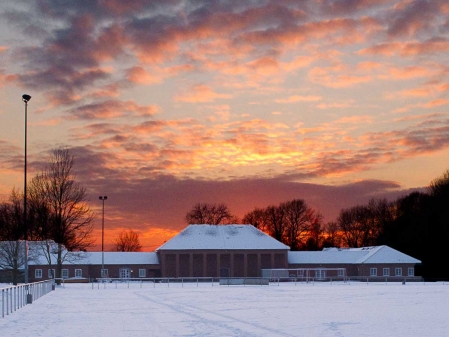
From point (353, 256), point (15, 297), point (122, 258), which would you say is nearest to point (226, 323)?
point (15, 297)

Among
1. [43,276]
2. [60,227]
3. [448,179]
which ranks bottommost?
[43,276]

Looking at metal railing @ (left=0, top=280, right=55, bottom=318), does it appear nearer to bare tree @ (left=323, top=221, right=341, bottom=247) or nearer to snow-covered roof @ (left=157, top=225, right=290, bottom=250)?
snow-covered roof @ (left=157, top=225, right=290, bottom=250)

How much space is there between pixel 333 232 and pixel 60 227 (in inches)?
3297

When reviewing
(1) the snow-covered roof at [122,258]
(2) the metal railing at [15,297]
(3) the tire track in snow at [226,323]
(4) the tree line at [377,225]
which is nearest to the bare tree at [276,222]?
(4) the tree line at [377,225]

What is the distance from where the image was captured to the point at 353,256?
11062 centimetres

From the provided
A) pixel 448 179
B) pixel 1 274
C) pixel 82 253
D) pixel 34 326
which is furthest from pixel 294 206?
pixel 34 326

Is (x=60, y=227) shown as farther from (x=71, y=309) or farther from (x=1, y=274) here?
(x=71, y=309)

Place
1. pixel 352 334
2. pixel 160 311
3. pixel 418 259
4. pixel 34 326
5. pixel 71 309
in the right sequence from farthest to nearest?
pixel 418 259
pixel 71 309
pixel 160 311
pixel 34 326
pixel 352 334

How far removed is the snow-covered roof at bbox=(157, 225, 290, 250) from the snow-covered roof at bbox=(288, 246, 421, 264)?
5.08 metres

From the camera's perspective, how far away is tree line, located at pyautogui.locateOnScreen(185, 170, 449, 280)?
108 meters

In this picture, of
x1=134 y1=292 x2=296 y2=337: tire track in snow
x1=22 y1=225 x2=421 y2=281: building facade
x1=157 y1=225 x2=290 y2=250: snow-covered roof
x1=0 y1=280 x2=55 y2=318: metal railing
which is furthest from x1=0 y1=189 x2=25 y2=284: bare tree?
x1=134 y1=292 x2=296 y2=337: tire track in snow

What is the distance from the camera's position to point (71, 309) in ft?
111

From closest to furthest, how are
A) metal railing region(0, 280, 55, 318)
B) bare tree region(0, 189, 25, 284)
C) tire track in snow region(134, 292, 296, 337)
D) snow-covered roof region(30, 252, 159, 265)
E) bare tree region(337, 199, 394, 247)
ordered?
tire track in snow region(134, 292, 296, 337)
metal railing region(0, 280, 55, 318)
bare tree region(0, 189, 25, 284)
snow-covered roof region(30, 252, 159, 265)
bare tree region(337, 199, 394, 247)

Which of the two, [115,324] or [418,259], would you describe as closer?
[115,324]
